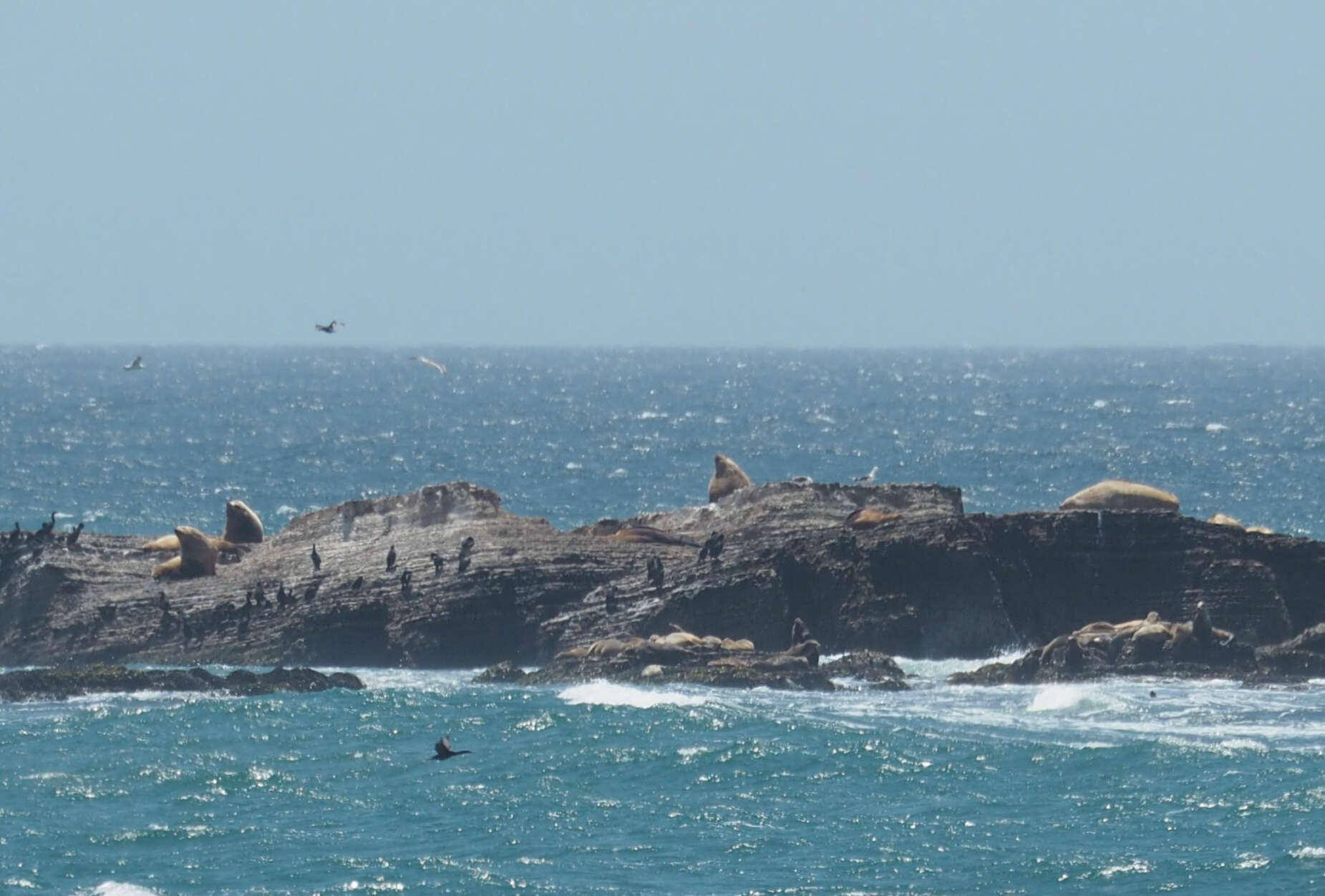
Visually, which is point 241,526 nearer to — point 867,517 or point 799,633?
A: point 867,517

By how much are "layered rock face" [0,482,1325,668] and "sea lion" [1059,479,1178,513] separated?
4081 mm

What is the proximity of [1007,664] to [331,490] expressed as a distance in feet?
187

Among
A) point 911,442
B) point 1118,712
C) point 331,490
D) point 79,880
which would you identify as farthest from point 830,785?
point 911,442

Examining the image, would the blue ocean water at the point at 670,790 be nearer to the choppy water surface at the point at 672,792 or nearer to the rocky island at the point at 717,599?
the choppy water surface at the point at 672,792

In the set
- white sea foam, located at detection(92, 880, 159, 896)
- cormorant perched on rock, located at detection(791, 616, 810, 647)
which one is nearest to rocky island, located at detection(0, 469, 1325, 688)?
cormorant perched on rock, located at detection(791, 616, 810, 647)

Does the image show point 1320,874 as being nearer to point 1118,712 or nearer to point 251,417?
point 1118,712

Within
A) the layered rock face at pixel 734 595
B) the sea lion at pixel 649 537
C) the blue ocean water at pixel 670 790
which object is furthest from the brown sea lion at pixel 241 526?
the blue ocean water at pixel 670 790

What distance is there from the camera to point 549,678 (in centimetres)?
4538

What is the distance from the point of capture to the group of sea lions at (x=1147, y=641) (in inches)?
1775

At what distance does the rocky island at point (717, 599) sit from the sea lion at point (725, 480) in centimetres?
736

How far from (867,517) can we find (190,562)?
46.0ft

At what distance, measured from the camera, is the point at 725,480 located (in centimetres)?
5847

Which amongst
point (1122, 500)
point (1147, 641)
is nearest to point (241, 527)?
point (1122, 500)

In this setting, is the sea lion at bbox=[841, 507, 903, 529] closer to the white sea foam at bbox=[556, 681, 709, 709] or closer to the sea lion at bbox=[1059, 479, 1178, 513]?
the sea lion at bbox=[1059, 479, 1178, 513]
